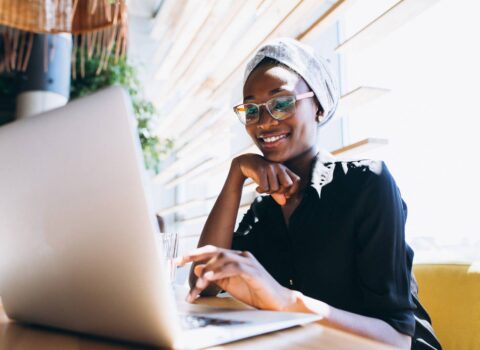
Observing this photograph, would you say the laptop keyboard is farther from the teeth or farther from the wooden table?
the teeth

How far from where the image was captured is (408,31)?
183cm

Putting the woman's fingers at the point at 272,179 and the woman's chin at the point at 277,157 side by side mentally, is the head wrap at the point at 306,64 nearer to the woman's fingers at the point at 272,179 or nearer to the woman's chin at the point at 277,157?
the woman's chin at the point at 277,157

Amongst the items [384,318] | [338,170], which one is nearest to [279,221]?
[338,170]

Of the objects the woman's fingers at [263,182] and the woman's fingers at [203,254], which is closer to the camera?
the woman's fingers at [203,254]

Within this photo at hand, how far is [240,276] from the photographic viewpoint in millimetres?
737

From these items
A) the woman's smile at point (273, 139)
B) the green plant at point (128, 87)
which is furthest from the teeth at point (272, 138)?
the green plant at point (128, 87)

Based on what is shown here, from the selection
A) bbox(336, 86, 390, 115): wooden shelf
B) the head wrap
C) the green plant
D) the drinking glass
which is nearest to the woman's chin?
the head wrap

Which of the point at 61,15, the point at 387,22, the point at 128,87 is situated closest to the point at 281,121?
the point at 387,22

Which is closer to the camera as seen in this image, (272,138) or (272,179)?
(272,179)

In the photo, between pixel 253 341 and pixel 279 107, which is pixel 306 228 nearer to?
pixel 279 107

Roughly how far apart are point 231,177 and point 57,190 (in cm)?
97

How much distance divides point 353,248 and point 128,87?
3094 millimetres

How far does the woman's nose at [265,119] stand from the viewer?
4.77 ft

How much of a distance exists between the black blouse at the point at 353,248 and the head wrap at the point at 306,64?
0.78 feet
